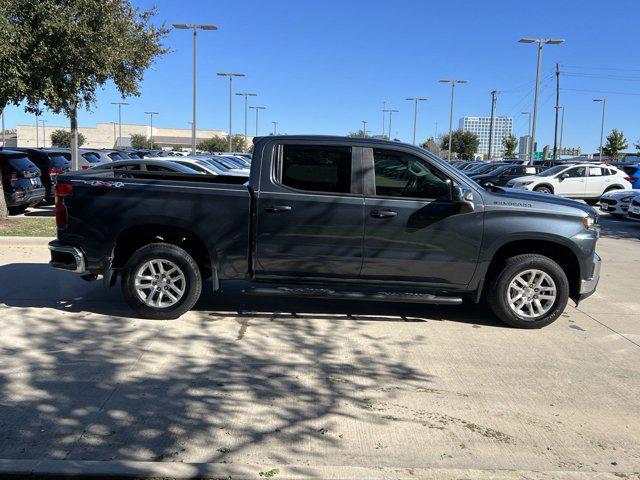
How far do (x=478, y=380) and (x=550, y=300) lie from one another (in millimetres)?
1750

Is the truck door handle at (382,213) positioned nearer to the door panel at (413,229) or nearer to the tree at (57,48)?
the door panel at (413,229)

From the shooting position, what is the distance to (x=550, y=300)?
19.5 feet

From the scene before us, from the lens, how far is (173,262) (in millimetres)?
5902

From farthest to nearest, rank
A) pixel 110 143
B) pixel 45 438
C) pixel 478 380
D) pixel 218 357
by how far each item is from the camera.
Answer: pixel 110 143, pixel 218 357, pixel 478 380, pixel 45 438

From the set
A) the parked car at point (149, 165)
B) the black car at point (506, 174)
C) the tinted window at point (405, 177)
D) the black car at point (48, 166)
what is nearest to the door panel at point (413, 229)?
the tinted window at point (405, 177)

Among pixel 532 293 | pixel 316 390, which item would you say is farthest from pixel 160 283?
pixel 532 293

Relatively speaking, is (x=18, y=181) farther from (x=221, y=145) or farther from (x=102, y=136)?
(x=102, y=136)

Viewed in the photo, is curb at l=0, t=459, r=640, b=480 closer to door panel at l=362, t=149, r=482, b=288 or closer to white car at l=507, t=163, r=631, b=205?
door panel at l=362, t=149, r=482, b=288

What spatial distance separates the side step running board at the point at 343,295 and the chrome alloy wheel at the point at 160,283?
30.0 inches

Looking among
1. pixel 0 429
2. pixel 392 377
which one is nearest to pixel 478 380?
pixel 392 377

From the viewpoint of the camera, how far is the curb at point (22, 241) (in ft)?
32.3

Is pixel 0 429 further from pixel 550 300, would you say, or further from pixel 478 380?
pixel 550 300

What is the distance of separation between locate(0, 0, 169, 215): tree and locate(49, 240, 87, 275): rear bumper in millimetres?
5612

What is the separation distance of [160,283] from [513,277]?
3661 millimetres
